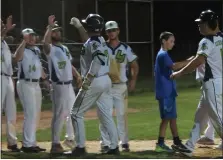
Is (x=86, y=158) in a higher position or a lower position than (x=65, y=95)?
lower

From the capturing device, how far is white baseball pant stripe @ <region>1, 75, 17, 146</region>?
8562 mm

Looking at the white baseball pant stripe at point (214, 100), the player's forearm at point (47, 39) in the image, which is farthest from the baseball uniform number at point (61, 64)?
the white baseball pant stripe at point (214, 100)

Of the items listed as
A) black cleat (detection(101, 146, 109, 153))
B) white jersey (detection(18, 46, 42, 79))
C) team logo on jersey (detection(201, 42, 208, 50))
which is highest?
team logo on jersey (detection(201, 42, 208, 50))

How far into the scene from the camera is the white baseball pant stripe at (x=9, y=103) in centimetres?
856

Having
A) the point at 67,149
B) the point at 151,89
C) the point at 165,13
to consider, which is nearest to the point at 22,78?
the point at 67,149

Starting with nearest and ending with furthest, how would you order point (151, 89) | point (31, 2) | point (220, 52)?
point (220, 52), point (31, 2), point (151, 89)

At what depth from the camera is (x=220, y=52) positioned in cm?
758

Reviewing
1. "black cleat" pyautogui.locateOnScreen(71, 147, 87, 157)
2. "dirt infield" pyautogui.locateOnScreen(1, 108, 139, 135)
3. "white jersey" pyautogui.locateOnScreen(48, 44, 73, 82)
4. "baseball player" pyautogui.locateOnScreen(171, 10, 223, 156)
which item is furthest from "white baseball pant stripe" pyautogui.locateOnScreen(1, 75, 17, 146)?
"baseball player" pyautogui.locateOnScreen(171, 10, 223, 156)

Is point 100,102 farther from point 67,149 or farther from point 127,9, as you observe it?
point 127,9

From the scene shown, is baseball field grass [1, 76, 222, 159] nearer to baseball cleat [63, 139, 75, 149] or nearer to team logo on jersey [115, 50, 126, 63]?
baseball cleat [63, 139, 75, 149]

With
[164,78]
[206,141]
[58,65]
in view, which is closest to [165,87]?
[164,78]

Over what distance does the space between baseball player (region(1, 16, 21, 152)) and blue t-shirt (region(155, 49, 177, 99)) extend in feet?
7.33

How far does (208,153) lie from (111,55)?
2.18m

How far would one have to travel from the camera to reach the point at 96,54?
792cm
